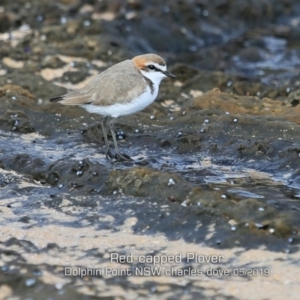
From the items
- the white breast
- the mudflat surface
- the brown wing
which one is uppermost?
the brown wing

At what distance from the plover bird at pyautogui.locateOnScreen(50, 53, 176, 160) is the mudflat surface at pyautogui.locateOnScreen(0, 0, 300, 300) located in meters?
0.55

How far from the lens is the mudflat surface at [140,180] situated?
19.0 feet

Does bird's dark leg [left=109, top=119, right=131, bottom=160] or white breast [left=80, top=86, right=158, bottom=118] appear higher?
white breast [left=80, top=86, right=158, bottom=118]

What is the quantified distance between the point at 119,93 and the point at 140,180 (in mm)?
1434

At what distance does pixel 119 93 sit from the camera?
836 cm

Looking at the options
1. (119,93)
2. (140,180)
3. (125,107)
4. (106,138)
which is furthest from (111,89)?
(140,180)

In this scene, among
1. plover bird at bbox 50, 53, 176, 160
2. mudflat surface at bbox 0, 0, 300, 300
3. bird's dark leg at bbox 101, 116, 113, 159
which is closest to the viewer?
mudflat surface at bbox 0, 0, 300, 300

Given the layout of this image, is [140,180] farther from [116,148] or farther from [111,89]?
[111,89]

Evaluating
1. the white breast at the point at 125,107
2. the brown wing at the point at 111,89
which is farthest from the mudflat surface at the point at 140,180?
the brown wing at the point at 111,89

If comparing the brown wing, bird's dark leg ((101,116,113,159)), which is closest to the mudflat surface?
bird's dark leg ((101,116,113,159))

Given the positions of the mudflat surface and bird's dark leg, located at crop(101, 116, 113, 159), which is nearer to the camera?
the mudflat surface

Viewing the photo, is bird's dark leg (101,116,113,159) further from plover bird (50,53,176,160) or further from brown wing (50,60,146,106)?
brown wing (50,60,146,106)

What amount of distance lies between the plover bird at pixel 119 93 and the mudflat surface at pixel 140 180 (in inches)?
21.6

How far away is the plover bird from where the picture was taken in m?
8.36
